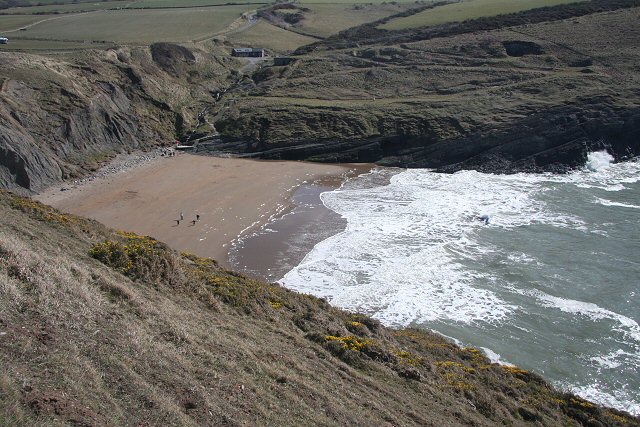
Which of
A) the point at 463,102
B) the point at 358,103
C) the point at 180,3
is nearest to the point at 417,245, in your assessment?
the point at 463,102

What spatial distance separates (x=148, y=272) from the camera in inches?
611

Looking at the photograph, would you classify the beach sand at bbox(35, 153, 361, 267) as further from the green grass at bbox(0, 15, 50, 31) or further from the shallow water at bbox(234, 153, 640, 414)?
the green grass at bbox(0, 15, 50, 31)

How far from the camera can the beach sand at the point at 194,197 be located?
1201 inches

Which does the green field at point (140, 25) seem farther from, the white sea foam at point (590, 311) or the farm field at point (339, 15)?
the white sea foam at point (590, 311)

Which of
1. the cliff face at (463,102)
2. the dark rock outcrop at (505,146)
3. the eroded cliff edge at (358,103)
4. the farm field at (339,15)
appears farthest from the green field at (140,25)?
the dark rock outcrop at (505,146)

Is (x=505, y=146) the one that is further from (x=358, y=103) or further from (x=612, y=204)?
(x=358, y=103)

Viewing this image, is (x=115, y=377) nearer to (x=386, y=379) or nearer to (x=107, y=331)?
(x=107, y=331)

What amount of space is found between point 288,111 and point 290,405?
42.4 meters

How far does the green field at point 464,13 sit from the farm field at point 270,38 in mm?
12134

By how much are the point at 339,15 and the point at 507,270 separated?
8182cm

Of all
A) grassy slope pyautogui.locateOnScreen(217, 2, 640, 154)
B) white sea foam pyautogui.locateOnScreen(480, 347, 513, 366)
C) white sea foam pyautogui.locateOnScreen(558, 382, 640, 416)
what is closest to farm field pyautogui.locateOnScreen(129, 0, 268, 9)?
grassy slope pyautogui.locateOnScreen(217, 2, 640, 154)

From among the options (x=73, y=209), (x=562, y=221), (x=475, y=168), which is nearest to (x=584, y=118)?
(x=475, y=168)

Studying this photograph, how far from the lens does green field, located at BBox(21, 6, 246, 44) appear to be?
7456cm

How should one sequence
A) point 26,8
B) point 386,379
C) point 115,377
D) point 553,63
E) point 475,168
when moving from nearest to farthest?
point 115,377 → point 386,379 → point 475,168 → point 553,63 → point 26,8
